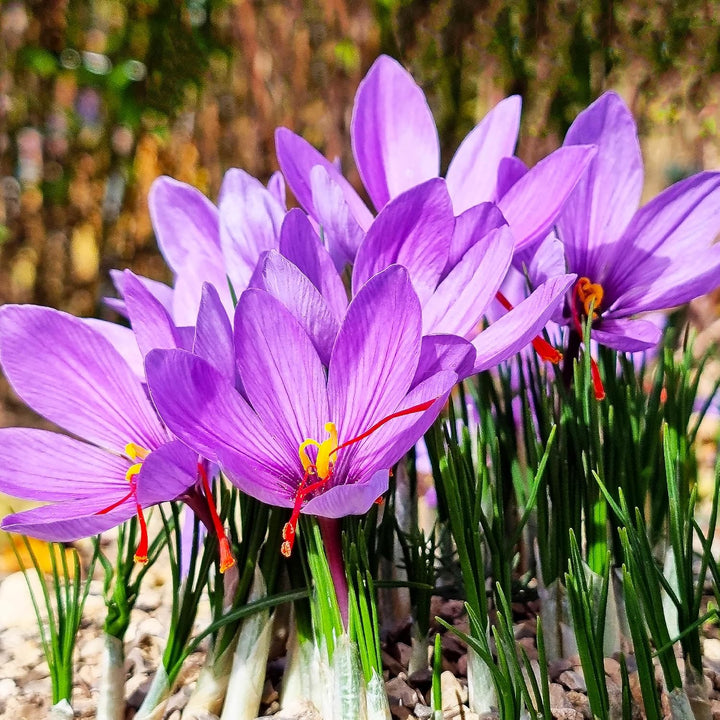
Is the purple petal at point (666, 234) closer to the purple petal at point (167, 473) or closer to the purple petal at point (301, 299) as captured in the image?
the purple petal at point (301, 299)

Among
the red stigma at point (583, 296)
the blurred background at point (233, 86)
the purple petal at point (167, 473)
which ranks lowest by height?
the purple petal at point (167, 473)

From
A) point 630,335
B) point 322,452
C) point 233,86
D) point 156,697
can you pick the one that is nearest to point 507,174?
point 630,335

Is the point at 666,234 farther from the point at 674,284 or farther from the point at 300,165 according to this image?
the point at 300,165

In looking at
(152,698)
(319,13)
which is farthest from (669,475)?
(319,13)

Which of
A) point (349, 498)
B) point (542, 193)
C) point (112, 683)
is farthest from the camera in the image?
point (112, 683)

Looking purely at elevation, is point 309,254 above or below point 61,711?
above

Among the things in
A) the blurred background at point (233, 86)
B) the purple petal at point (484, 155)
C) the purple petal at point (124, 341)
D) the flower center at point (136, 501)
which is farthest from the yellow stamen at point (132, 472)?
the blurred background at point (233, 86)
